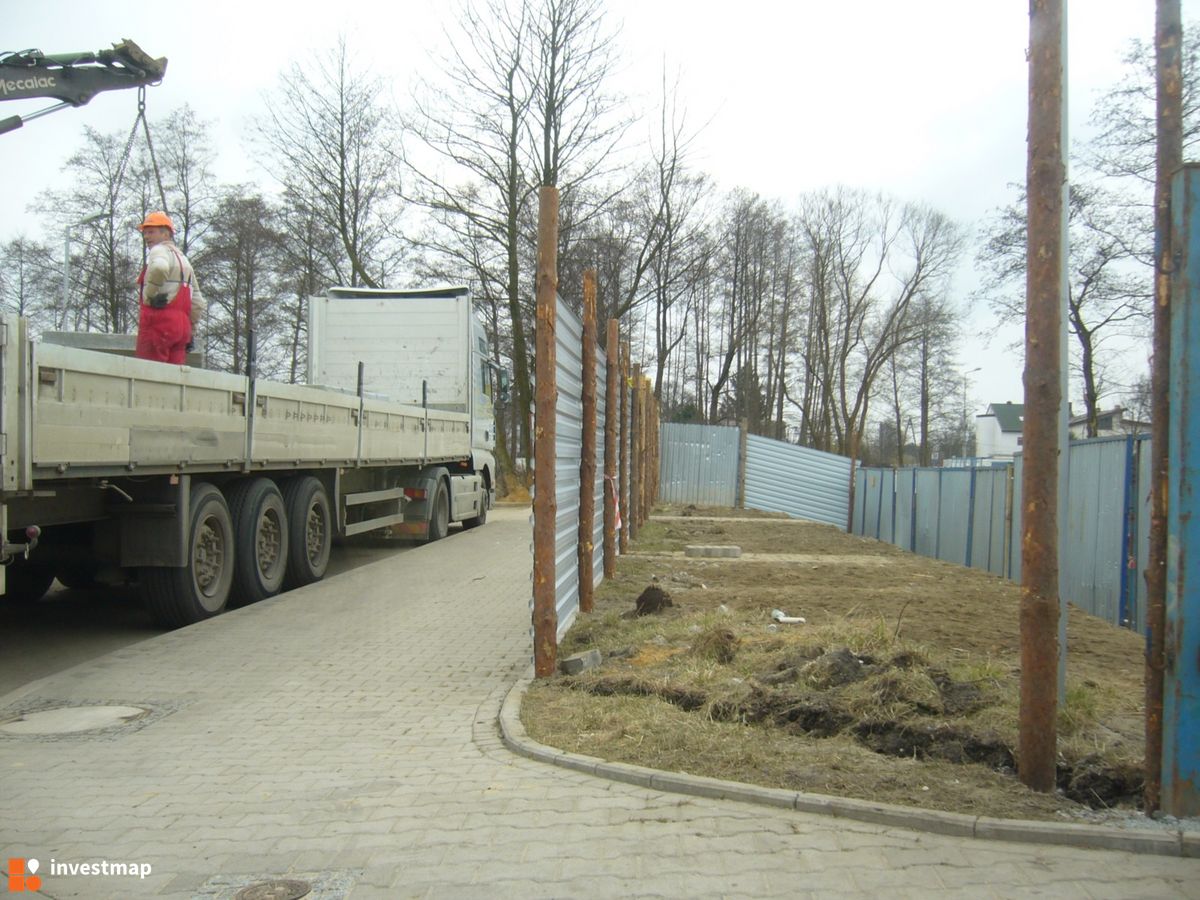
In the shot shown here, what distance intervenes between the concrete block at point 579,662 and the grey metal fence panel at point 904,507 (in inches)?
605

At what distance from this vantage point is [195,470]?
27.2 ft

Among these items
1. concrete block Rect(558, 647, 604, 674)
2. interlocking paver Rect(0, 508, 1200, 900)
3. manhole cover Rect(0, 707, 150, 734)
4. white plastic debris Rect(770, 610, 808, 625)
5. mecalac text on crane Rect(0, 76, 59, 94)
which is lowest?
manhole cover Rect(0, 707, 150, 734)

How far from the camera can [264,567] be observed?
400 inches

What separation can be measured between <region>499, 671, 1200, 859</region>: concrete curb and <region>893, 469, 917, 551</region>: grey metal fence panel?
56.8 feet

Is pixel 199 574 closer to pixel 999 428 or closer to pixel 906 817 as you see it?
pixel 906 817

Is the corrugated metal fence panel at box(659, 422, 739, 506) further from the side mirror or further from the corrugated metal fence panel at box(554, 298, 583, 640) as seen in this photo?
the corrugated metal fence panel at box(554, 298, 583, 640)

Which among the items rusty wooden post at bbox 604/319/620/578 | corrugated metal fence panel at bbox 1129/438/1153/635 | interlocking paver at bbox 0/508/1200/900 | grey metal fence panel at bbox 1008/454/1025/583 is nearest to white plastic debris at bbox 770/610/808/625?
interlocking paver at bbox 0/508/1200/900

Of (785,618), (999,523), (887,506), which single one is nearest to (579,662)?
(785,618)

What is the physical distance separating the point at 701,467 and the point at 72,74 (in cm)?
2182

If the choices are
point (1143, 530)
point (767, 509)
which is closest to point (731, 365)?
point (767, 509)

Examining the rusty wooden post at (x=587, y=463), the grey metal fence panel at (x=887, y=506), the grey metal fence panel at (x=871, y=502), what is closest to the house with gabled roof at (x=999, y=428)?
the grey metal fence panel at (x=871, y=502)

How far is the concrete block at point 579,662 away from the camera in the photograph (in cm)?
653

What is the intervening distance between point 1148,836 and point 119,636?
7.89m

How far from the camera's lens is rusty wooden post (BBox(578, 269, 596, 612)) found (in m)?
8.61
